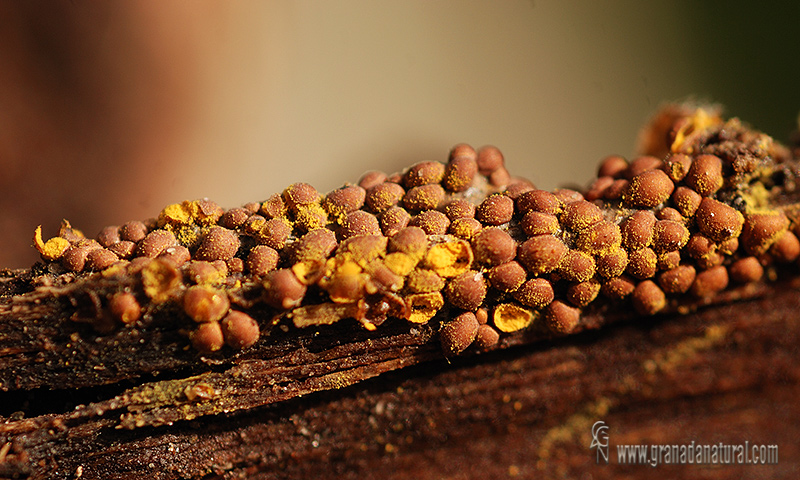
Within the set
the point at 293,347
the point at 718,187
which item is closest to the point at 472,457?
the point at 293,347

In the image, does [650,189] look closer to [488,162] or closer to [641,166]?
[641,166]

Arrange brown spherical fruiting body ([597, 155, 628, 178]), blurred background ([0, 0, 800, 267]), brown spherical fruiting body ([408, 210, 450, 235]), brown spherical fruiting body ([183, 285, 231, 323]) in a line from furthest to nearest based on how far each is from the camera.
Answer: blurred background ([0, 0, 800, 267]) < brown spherical fruiting body ([597, 155, 628, 178]) < brown spherical fruiting body ([408, 210, 450, 235]) < brown spherical fruiting body ([183, 285, 231, 323])

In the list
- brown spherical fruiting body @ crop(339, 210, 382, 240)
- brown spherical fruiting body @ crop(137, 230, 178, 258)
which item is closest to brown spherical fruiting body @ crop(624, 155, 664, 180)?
brown spherical fruiting body @ crop(339, 210, 382, 240)

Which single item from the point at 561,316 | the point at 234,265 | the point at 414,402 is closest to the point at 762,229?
the point at 561,316

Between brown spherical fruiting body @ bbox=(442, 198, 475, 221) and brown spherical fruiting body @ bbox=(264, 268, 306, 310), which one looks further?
brown spherical fruiting body @ bbox=(442, 198, 475, 221)

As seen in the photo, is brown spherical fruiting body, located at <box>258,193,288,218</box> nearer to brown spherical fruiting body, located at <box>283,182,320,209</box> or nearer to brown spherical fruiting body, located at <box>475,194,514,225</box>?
brown spherical fruiting body, located at <box>283,182,320,209</box>

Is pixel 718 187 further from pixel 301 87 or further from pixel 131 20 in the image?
pixel 301 87
